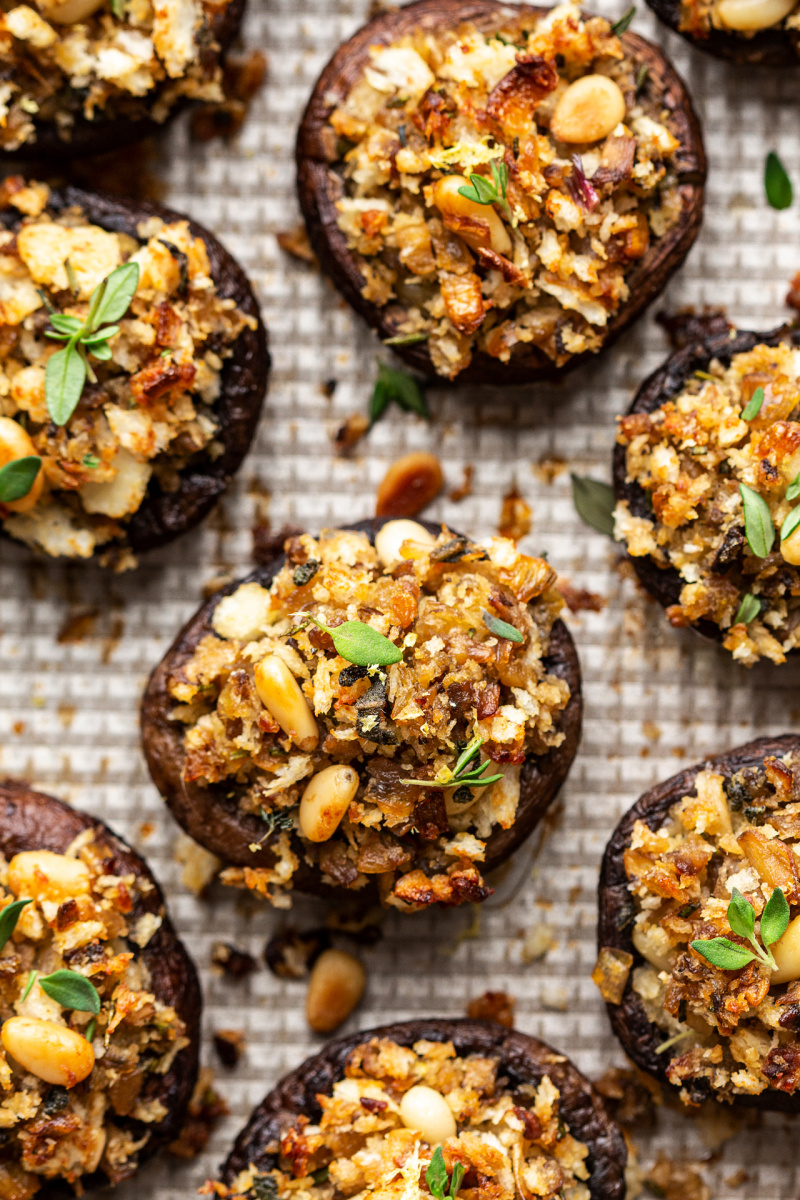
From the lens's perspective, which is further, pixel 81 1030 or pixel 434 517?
pixel 434 517

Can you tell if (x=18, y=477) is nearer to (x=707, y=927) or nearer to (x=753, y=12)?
(x=707, y=927)

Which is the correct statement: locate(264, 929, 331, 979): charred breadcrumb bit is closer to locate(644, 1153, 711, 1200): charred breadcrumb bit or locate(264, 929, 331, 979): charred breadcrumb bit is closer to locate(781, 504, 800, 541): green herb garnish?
locate(644, 1153, 711, 1200): charred breadcrumb bit

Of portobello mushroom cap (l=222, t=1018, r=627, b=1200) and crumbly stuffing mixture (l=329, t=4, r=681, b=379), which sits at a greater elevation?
crumbly stuffing mixture (l=329, t=4, r=681, b=379)

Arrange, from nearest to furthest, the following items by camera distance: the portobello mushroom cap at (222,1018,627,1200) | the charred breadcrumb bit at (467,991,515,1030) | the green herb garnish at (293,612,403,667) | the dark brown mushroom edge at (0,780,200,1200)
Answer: the green herb garnish at (293,612,403,667) < the dark brown mushroom edge at (0,780,200,1200) < the portobello mushroom cap at (222,1018,627,1200) < the charred breadcrumb bit at (467,991,515,1030)

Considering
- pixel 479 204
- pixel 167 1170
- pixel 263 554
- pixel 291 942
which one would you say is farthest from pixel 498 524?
pixel 167 1170

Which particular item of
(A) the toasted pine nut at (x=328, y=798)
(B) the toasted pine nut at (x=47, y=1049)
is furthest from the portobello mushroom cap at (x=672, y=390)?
(B) the toasted pine nut at (x=47, y=1049)

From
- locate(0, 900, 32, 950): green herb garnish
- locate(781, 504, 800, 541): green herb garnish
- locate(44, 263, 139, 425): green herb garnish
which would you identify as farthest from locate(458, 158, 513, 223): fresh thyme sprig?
locate(0, 900, 32, 950): green herb garnish

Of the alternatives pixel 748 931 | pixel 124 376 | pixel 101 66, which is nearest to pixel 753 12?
pixel 101 66
